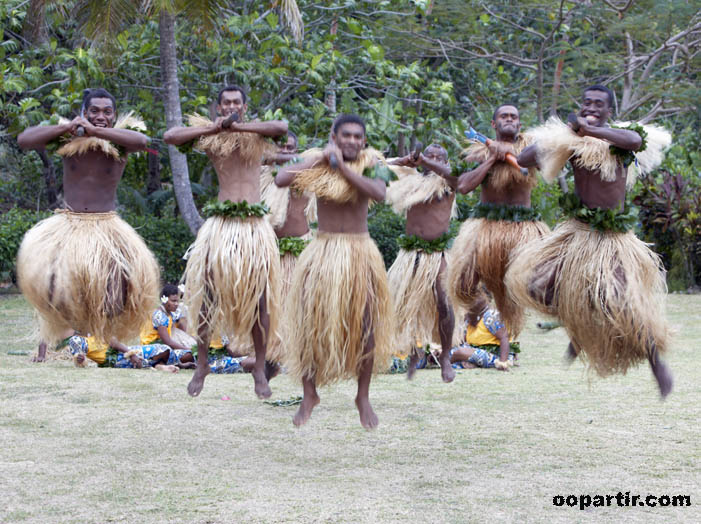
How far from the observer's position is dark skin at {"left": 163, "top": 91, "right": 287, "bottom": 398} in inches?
169

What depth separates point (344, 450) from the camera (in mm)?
4039

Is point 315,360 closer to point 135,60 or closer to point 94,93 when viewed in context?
point 94,93

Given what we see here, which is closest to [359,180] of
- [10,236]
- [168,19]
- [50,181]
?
[168,19]

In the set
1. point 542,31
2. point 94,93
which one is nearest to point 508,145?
point 94,93

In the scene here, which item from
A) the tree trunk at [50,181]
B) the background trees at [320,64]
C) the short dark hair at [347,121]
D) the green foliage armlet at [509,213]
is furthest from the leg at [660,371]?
the tree trunk at [50,181]

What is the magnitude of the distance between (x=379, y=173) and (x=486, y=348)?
2.96 metres

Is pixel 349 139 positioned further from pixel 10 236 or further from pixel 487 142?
pixel 10 236

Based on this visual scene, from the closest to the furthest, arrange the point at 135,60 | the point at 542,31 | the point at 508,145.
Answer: the point at 508,145, the point at 135,60, the point at 542,31

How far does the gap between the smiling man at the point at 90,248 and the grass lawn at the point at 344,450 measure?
57cm

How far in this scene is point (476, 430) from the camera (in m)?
4.39

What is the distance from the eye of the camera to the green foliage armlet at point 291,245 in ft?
18.1

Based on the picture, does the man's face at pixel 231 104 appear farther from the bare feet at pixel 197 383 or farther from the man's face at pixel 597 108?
the man's face at pixel 597 108

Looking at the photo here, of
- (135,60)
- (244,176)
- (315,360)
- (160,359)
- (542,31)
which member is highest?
(542,31)

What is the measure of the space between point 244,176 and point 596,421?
221 cm
